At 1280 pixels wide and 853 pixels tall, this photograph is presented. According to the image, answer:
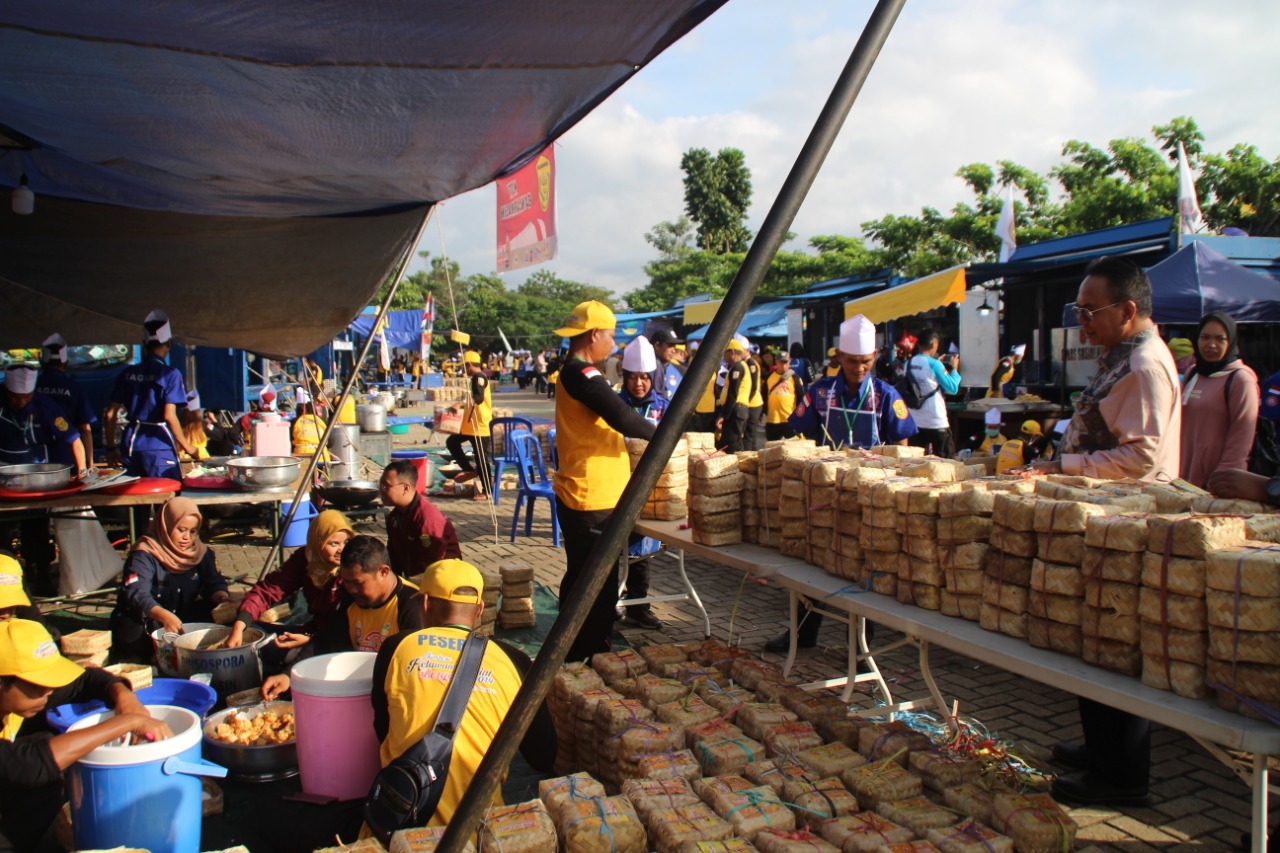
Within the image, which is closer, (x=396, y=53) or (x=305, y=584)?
(x=396, y=53)

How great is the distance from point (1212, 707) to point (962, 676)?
286 cm

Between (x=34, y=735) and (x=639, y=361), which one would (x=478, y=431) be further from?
(x=34, y=735)

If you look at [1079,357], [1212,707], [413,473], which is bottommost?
[1212,707]

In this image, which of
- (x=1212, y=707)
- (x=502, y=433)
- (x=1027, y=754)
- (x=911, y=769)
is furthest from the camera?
(x=502, y=433)

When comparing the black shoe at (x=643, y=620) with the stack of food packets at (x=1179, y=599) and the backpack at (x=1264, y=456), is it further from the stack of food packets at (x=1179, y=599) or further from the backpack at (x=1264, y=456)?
the backpack at (x=1264, y=456)

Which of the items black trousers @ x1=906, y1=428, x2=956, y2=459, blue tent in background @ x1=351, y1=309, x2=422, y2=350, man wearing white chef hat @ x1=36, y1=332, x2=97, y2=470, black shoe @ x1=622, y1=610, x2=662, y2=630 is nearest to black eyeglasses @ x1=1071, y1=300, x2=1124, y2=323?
black shoe @ x1=622, y1=610, x2=662, y2=630

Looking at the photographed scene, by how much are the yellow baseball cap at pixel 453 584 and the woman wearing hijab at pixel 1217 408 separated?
4.01m

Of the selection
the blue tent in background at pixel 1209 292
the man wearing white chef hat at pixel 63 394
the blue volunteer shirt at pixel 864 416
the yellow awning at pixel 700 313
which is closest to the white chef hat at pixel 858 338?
the blue volunteer shirt at pixel 864 416

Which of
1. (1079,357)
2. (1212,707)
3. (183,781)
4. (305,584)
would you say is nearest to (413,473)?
(305,584)

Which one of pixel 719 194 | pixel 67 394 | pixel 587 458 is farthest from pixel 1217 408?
pixel 719 194

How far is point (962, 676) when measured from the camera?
16.7ft

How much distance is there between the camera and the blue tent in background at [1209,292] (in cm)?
945

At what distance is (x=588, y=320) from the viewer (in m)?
4.45

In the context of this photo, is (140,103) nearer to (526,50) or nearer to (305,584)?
(526,50)
